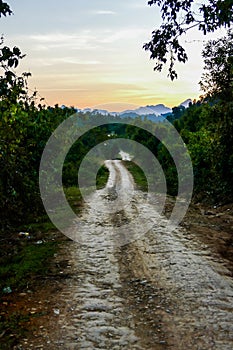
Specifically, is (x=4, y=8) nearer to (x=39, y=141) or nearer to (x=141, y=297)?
(x=141, y=297)

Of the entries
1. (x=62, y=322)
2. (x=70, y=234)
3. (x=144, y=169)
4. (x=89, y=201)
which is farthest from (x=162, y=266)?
(x=144, y=169)

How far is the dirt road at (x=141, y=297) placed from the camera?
5.66 meters

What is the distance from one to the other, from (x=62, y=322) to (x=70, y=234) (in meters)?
6.42

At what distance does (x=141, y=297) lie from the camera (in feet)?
23.5

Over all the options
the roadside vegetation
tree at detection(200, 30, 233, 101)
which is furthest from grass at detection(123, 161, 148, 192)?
tree at detection(200, 30, 233, 101)

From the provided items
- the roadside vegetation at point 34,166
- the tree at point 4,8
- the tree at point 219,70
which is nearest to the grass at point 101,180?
the roadside vegetation at point 34,166

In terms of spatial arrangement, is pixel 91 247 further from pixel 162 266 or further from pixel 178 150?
pixel 178 150

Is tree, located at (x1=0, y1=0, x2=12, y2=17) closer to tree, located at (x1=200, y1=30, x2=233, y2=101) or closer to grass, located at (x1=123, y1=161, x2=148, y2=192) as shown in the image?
tree, located at (x1=200, y1=30, x2=233, y2=101)

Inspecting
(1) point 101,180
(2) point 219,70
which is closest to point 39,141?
(2) point 219,70

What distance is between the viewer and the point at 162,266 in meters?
8.94

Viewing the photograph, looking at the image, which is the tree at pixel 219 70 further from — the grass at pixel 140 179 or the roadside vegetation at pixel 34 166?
the grass at pixel 140 179

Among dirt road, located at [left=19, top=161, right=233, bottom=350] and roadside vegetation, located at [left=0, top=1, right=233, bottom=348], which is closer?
dirt road, located at [left=19, top=161, right=233, bottom=350]

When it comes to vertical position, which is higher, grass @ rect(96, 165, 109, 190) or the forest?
the forest

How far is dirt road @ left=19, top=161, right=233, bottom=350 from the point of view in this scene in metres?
5.66
